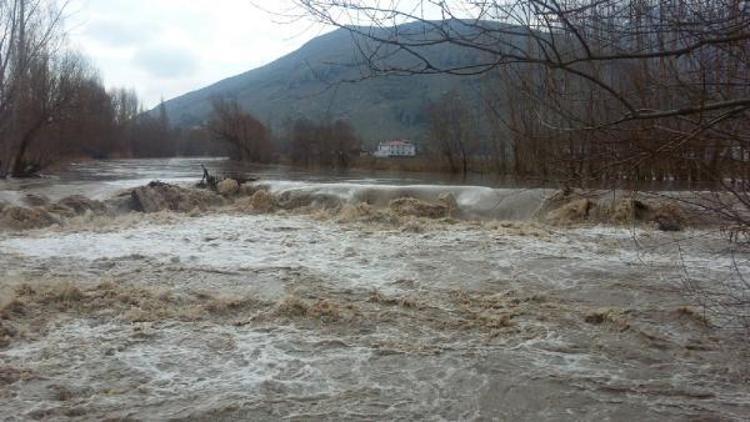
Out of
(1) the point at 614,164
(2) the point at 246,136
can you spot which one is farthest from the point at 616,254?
(2) the point at 246,136

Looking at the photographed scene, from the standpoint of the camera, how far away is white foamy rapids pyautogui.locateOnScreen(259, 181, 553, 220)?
47.6ft

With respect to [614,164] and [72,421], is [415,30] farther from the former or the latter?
[72,421]

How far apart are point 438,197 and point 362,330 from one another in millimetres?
9377

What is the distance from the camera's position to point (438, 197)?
15289 millimetres

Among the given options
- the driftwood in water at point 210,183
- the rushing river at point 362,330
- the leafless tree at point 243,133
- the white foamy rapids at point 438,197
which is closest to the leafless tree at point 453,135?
the driftwood in water at point 210,183

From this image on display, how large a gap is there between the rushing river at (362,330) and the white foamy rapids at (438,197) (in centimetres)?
Answer: 300

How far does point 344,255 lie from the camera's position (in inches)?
394

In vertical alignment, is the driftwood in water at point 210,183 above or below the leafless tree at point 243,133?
below

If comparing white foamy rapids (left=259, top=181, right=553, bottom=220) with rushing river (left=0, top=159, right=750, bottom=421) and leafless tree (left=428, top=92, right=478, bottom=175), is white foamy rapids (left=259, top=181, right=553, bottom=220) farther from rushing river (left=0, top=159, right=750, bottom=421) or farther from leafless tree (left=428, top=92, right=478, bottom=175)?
leafless tree (left=428, top=92, right=478, bottom=175)

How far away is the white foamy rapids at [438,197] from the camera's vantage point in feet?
47.6

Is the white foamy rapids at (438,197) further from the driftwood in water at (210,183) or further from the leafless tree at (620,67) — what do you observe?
the leafless tree at (620,67)

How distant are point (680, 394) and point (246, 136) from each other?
58362 millimetres

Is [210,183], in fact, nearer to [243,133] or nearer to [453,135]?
[453,135]

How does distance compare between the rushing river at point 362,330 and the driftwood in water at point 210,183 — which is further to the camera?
the driftwood in water at point 210,183
